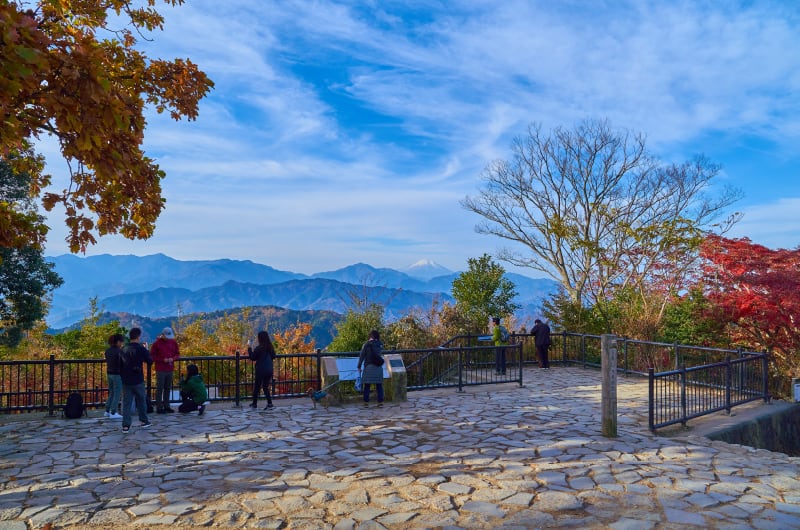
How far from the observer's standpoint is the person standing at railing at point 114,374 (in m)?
10.5

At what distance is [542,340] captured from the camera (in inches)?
701

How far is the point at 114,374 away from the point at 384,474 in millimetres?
6640

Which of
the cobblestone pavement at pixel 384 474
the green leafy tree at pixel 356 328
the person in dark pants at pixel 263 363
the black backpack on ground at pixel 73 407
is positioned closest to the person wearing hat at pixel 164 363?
the cobblestone pavement at pixel 384 474

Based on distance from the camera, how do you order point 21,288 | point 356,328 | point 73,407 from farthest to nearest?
1. point 21,288
2. point 356,328
3. point 73,407

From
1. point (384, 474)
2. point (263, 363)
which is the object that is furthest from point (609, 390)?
point (263, 363)

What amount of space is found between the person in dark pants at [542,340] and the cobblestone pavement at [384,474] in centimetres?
656

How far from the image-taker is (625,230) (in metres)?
25.7

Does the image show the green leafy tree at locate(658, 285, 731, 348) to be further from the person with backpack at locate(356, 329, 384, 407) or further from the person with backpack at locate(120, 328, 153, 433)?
the person with backpack at locate(120, 328, 153, 433)

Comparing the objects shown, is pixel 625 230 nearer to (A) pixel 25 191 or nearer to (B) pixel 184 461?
(B) pixel 184 461

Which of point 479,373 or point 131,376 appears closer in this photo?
point 131,376

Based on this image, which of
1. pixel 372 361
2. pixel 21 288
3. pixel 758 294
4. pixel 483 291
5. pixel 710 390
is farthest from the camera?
pixel 483 291

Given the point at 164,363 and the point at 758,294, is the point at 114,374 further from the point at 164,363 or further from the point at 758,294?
the point at 758,294

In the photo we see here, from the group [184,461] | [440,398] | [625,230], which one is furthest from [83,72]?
[625,230]

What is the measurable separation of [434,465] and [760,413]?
814 centimetres
